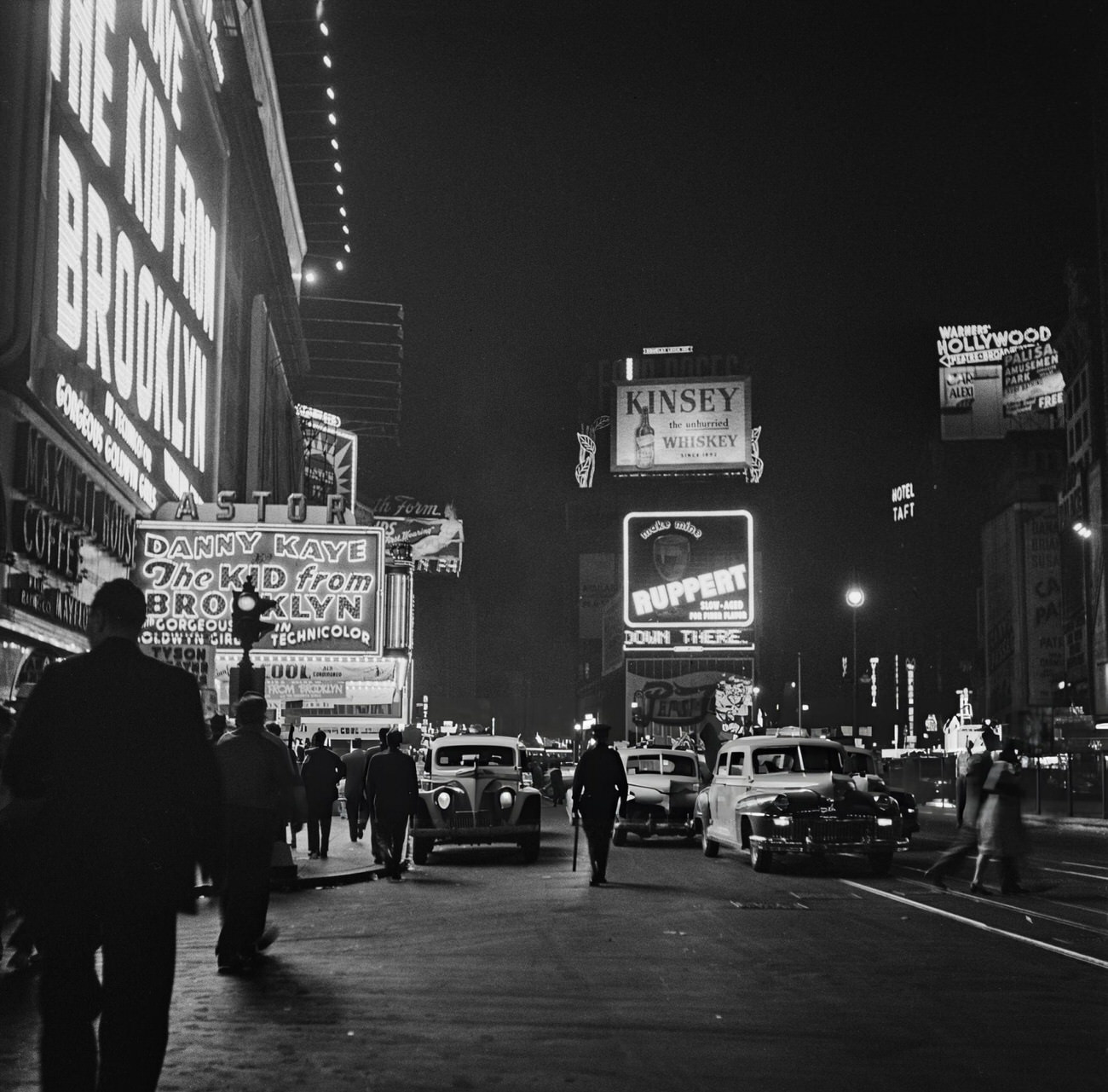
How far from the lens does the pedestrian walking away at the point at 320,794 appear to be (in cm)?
2173

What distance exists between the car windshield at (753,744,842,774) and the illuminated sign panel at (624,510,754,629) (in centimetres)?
10030

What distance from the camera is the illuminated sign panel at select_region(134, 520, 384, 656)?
37.7 metres

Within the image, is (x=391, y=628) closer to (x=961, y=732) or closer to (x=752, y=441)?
(x=961, y=732)

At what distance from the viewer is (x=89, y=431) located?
88.4ft

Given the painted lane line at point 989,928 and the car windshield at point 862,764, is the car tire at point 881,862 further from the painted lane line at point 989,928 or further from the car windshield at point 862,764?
the car windshield at point 862,764

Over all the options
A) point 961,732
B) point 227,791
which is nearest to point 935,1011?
point 227,791

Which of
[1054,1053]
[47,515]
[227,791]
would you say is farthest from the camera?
[47,515]

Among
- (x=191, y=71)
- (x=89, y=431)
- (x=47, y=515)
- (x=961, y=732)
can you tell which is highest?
(x=191, y=71)

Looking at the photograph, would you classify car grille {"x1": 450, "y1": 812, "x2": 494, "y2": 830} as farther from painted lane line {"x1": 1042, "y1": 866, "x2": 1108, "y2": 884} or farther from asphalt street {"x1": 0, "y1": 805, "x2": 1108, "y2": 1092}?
painted lane line {"x1": 1042, "y1": 866, "x2": 1108, "y2": 884}

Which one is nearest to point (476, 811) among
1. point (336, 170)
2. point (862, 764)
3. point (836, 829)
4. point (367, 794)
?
point (367, 794)

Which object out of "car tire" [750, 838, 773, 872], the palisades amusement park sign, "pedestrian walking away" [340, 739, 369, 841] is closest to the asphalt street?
"car tire" [750, 838, 773, 872]

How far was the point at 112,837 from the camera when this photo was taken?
16.5 ft

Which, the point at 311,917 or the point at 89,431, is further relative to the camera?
the point at 89,431

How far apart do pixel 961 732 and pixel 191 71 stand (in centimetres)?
5064
